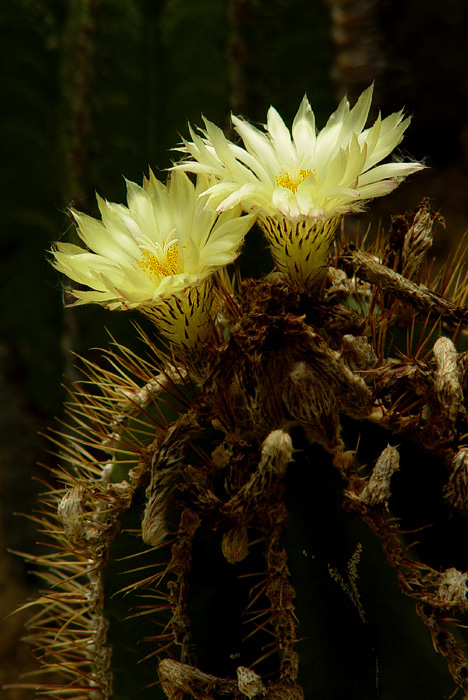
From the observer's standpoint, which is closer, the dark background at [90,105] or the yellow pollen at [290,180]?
the yellow pollen at [290,180]

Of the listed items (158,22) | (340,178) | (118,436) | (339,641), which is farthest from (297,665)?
(158,22)

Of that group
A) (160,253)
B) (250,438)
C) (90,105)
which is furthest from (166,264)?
(90,105)

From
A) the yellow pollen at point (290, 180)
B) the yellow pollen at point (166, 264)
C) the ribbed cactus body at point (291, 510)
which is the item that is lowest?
the ribbed cactus body at point (291, 510)

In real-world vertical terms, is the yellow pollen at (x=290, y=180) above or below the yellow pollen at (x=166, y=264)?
above

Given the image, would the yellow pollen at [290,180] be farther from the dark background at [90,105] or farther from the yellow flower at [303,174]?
the dark background at [90,105]

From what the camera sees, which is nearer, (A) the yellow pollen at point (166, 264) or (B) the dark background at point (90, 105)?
(A) the yellow pollen at point (166, 264)

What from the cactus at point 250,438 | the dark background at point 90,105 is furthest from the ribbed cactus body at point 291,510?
the dark background at point 90,105

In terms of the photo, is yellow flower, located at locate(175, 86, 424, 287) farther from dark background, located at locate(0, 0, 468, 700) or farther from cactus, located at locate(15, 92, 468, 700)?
dark background, located at locate(0, 0, 468, 700)

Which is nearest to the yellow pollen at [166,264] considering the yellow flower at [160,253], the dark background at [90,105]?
the yellow flower at [160,253]

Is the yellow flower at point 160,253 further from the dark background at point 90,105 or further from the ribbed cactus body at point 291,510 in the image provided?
the dark background at point 90,105
